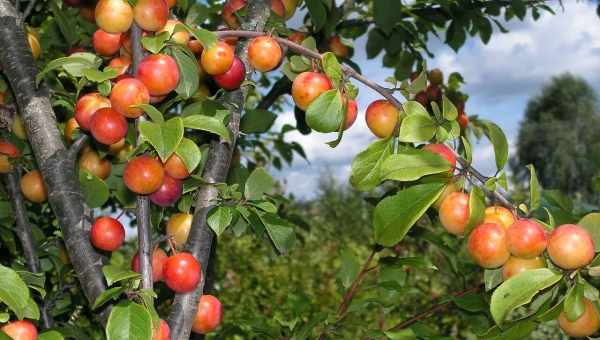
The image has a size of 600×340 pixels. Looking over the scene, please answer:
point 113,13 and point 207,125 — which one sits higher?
point 113,13

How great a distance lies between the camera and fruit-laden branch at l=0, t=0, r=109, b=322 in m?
1.40

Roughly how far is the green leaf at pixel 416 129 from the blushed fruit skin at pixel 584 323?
1.32ft

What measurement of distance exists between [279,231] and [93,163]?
1.82ft

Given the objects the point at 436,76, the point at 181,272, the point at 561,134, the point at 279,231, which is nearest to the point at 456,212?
the point at 279,231

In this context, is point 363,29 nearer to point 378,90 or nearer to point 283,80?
point 283,80

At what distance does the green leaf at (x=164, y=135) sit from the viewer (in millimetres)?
1139

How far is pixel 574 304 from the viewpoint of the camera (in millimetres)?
1145

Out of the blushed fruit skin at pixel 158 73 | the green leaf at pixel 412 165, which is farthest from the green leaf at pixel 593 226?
the blushed fruit skin at pixel 158 73

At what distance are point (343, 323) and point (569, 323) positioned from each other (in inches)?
27.1

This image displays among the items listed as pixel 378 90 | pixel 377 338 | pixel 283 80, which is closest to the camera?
pixel 378 90

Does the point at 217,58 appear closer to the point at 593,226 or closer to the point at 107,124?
the point at 107,124

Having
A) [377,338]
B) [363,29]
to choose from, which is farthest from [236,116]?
[363,29]

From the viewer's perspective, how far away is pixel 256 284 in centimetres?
536

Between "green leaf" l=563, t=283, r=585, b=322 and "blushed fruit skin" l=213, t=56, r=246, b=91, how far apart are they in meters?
0.76
